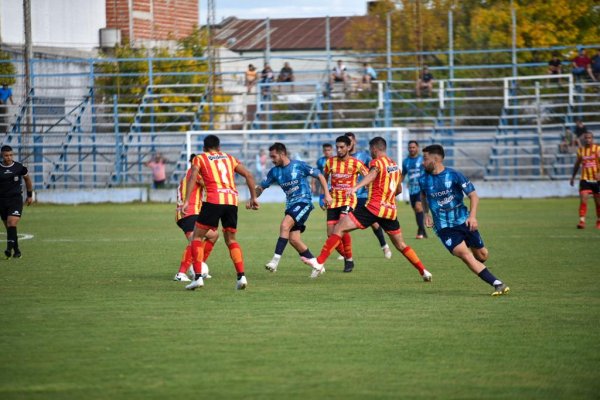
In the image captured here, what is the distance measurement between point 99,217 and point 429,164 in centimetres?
1826

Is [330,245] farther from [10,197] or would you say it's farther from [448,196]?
[10,197]

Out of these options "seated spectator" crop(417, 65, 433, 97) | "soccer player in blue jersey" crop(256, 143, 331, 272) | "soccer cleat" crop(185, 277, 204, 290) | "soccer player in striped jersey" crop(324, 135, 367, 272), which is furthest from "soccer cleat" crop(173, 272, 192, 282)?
"seated spectator" crop(417, 65, 433, 97)

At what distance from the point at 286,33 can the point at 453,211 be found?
69494 mm

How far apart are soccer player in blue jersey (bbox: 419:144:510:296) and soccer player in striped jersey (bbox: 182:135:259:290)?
242 centimetres

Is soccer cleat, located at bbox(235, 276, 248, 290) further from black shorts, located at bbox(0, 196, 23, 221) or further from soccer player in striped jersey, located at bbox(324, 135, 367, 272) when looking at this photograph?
black shorts, located at bbox(0, 196, 23, 221)

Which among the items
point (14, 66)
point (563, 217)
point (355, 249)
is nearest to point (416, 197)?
point (355, 249)

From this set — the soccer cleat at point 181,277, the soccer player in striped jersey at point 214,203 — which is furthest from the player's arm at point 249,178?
the soccer cleat at point 181,277

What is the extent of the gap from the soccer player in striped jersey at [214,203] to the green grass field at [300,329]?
408 mm

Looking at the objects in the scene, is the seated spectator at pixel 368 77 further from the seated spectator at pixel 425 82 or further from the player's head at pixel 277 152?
the player's head at pixel 277 152

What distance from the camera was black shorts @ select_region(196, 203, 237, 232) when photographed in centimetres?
1207

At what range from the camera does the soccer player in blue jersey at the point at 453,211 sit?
1137 cm

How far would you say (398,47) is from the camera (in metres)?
53.0

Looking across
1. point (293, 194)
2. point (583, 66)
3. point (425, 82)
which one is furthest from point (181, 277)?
point (583, 66)

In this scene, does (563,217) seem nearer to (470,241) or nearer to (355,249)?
(355,249)
